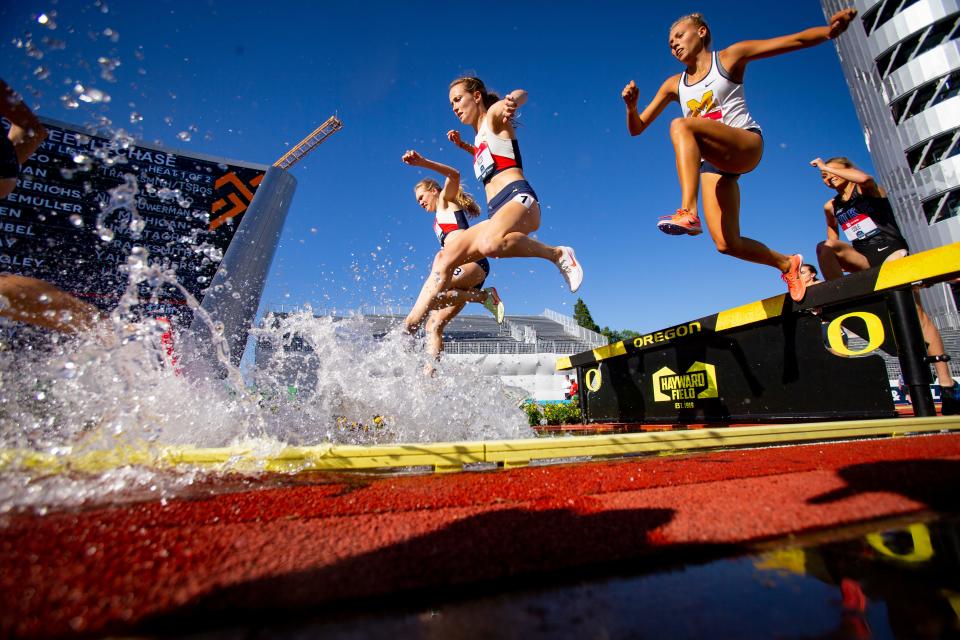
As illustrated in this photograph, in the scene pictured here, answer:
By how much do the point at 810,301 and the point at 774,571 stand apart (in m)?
3.00

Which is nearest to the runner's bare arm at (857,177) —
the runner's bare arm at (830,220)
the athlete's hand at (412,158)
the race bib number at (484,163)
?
the runner's bare arm at (830,220)

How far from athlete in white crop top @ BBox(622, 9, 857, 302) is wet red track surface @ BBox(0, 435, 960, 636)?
1.51 meters

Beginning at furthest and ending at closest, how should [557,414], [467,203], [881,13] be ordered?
[881,13]
[557,414]
[467,203]

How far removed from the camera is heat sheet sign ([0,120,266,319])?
11.6 metres

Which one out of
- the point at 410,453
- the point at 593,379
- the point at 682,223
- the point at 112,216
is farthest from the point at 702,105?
the point at 112,216

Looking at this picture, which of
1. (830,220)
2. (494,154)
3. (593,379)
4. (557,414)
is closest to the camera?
(494,154)

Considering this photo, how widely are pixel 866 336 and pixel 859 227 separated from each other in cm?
203

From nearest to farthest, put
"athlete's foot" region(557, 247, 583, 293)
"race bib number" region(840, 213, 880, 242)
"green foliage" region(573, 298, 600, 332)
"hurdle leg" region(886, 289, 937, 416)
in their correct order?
"hurdle leg" region(886, 289, 937, 416), "athlete's foot" region(557, 247, 583, 293), "race bib number" region(840, 213, 880, 242), "green foliage" region(573, 298, 600, 332)

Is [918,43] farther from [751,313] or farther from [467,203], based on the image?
[467,203]

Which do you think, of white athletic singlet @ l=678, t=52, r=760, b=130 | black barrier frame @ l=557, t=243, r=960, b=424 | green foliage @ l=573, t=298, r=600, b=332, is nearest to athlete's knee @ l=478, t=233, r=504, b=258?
white athletic singlet @ l=678, t=52, r=760, b=130

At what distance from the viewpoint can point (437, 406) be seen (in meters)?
3.05

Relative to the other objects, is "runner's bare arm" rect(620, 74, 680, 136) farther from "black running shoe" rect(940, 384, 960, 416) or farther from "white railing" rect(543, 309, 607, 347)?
"white railing" rect(543, 309, 607, 347)

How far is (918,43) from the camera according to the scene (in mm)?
22438

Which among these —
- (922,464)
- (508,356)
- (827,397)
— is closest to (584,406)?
(827,397)
